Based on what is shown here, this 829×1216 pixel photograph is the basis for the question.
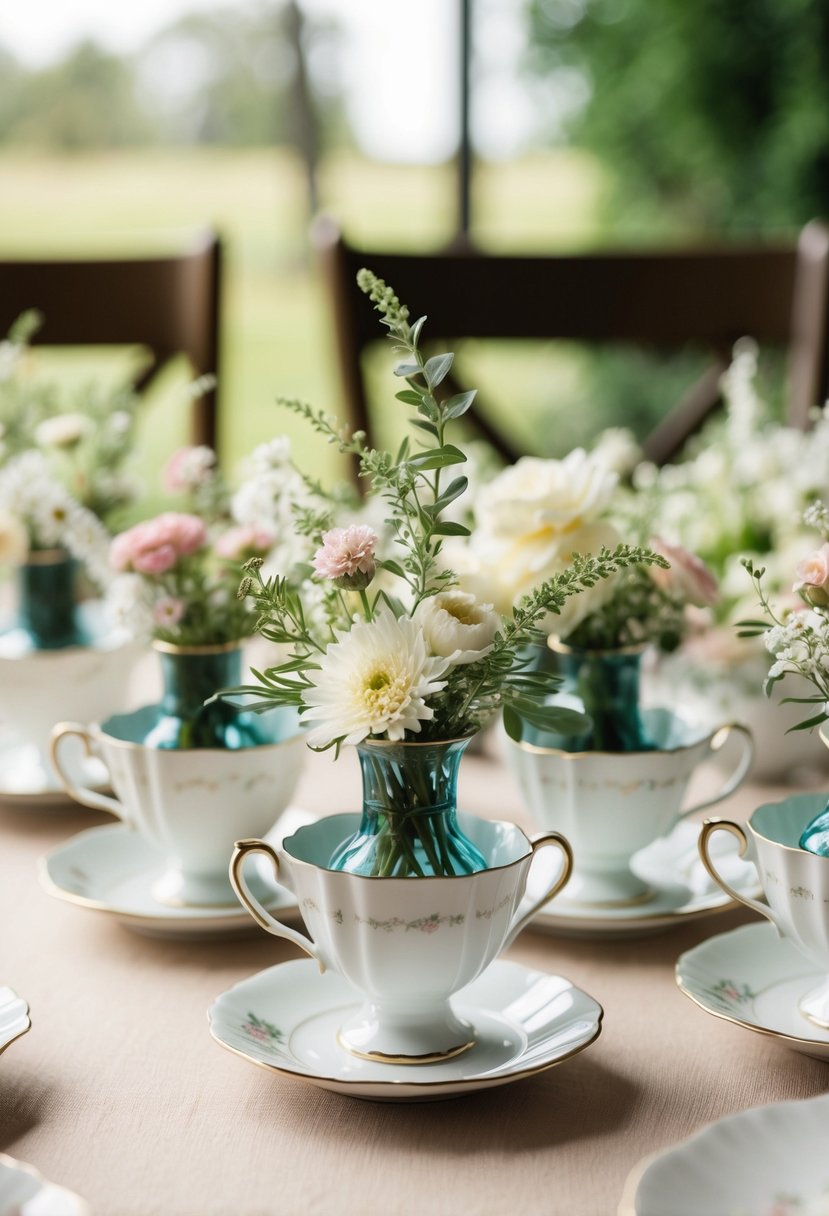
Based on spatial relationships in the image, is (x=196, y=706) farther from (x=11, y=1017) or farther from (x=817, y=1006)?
(x=817, y=1006)

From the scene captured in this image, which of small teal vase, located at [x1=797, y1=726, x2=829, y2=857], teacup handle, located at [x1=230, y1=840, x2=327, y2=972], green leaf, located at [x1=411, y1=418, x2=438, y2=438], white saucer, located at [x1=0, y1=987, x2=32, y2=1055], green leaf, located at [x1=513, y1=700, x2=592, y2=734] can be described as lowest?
white saucer, located at [x1=0, y1=987, x2=32, y2=1055]

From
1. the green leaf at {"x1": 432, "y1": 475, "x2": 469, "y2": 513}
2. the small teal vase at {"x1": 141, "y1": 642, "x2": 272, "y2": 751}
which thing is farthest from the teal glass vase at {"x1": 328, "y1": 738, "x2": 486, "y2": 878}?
the small teal vase at {"x1": 141, "y1": 642, "x2": 272, "y2": 751}

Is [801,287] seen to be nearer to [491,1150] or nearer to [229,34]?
[491,1150]

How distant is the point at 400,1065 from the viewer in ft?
2.35

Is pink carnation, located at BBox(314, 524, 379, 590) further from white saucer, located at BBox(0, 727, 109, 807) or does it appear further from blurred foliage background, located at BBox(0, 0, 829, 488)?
blurred foliage background, located at BBox(0, 0, 829, 488)

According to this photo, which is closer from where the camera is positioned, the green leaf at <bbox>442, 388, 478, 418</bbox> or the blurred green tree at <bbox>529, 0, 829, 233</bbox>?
the green leaf at <bbox>442, 388, 478, 418</bbox>

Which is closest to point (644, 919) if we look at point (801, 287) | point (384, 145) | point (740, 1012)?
point (740, 1012)

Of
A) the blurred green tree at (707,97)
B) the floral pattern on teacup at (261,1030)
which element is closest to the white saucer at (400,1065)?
the floral pattern on teacup at (261,1030)

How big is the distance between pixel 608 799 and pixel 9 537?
561 mm

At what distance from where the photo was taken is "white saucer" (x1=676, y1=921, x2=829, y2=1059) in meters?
0.73

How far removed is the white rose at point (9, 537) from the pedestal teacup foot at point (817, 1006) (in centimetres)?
73

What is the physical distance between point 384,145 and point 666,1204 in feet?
11.0

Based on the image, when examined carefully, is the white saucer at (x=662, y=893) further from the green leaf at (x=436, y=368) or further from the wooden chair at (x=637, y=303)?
the wooden chair at (x=637, y=303)

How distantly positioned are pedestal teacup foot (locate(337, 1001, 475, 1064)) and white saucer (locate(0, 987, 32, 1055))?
0.17m
